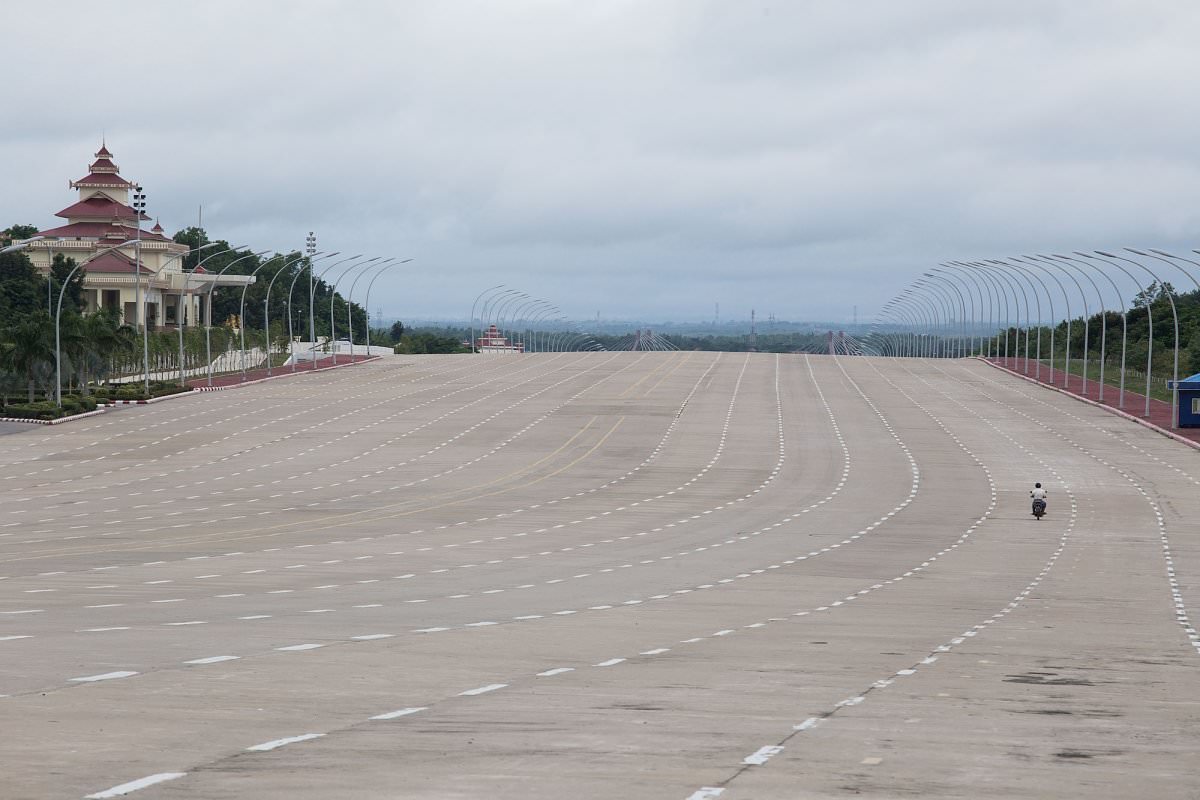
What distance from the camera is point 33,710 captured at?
1409cm

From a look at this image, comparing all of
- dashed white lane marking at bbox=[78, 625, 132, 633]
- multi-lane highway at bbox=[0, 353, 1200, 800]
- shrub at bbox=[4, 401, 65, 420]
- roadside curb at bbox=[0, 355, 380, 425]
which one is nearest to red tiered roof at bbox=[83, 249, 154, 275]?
roadside curb at bbox=[0, 355, 380, 425]

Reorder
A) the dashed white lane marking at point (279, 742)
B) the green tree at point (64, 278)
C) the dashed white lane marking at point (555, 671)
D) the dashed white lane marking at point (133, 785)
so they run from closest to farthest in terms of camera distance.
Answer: the dashed white lane marking at point (133, 785)
the dashed white lane marking at point (279, 742)
the dashed white lane marking at point (555, 671)
the green tree at point (64, 278)

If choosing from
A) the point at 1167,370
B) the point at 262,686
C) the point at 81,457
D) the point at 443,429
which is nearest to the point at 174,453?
the point at 81,457

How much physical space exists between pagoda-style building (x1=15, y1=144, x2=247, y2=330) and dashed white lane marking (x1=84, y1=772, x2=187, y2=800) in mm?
140513

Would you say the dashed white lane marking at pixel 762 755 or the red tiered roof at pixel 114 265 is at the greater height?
the red tiered roof at pixel 114 265

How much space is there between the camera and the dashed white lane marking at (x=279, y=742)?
41.0 feet

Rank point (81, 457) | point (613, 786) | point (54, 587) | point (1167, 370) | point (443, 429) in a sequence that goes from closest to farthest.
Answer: point (613, 786) → point (54, 587) → point (81, 457) → point (443, 429) → point (1167, 370)

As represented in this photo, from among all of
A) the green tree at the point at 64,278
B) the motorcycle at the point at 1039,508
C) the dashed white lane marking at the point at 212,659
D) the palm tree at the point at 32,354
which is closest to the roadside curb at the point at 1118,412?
the motorcycle at the point at 1039,508

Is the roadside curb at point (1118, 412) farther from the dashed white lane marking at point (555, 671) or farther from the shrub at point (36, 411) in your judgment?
the dashed white lane marking at point (555, 671)

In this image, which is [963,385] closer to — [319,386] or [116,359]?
[319,386]

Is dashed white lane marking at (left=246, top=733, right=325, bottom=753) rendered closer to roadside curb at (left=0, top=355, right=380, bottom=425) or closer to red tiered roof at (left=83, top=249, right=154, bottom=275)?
roadside curb at (left=0, top=355, right=380, bottom=425)

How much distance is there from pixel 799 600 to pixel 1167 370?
117231 mm

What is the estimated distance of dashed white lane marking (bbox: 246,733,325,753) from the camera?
1249 cm

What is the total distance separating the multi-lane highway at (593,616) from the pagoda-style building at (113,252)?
76.4m
